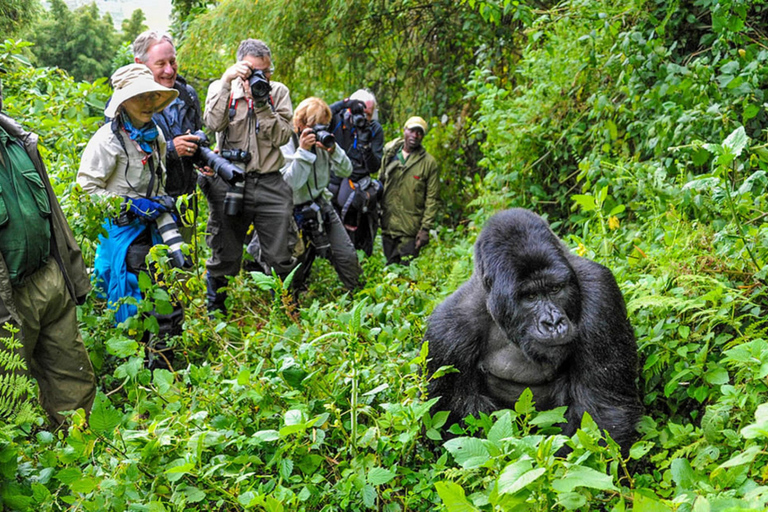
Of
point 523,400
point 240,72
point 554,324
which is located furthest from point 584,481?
point 240,72

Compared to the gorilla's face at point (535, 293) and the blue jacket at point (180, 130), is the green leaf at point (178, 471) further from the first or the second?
the blue jacket at point (180, 130)

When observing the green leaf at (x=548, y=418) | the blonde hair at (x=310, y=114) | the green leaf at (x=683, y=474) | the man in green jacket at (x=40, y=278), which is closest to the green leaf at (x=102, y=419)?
the man in green jacket at (x=40, y=278)

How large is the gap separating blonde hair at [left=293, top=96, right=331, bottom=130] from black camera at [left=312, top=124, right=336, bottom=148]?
110mm

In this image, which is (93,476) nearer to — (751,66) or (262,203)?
(262,203)

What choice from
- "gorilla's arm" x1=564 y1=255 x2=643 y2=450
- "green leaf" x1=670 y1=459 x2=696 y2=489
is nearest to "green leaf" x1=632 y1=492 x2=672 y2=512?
"green leaf" x1=670 y1=459 x2=696 y2=489

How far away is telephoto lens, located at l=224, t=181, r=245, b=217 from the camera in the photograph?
15.8 ft

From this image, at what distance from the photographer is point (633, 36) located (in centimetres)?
430

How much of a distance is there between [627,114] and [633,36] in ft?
1.60

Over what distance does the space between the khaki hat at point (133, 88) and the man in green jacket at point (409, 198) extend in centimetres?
335

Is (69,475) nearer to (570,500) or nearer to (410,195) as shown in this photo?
(570,500)

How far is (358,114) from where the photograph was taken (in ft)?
20.8

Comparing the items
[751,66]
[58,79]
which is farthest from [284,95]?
[751,66]

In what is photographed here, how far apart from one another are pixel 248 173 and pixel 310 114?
3.40 feet

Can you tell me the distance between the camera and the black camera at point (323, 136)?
217 inches
